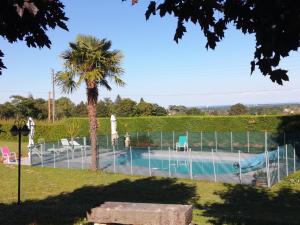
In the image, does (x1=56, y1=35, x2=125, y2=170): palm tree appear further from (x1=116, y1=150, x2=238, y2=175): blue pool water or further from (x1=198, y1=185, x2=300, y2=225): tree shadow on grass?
(x1=198, y1=185, x2=300, y2=225): tree shadow on grass

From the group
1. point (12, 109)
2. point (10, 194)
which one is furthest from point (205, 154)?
point (12, 109)

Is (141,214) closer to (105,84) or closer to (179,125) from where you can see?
(105,84)

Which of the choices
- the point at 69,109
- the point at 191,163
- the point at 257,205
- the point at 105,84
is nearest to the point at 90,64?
the point at 105,84

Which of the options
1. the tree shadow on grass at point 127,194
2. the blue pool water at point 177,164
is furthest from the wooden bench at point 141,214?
the blue pool water at point 177,164

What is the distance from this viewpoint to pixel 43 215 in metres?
8.30

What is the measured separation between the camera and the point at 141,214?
580 cm

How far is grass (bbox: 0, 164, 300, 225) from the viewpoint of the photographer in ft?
39.7

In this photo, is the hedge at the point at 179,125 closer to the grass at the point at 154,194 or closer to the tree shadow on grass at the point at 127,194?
the grass at the point at 154,194

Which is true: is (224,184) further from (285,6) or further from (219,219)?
(285,6)

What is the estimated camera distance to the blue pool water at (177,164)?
21.2m

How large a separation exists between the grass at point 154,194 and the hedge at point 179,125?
12.9 m

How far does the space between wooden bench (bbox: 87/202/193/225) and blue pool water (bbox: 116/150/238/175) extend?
14.3m

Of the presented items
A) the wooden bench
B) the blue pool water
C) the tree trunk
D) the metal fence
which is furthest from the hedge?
the wooden bench

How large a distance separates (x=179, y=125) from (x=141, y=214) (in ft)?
102
